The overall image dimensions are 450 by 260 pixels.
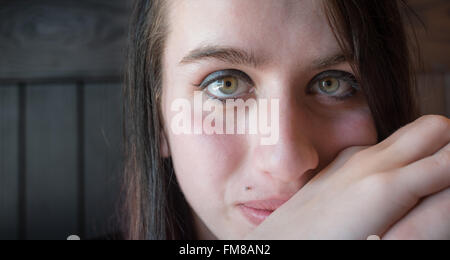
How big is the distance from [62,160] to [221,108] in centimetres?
24

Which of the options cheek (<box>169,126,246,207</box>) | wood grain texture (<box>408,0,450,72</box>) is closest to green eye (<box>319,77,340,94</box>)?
cheek (<box>169,126,246,207</box>)

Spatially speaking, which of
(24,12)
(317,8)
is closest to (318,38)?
(317,8)

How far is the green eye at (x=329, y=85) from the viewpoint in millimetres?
374

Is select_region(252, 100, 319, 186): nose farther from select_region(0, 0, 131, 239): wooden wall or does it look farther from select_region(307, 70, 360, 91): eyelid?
select_region(0, 0, 131, 239): wooden wall

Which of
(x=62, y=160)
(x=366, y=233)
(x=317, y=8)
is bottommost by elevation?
(x=366, y=233)

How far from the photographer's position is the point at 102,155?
58cm

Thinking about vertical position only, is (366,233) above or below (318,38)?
below

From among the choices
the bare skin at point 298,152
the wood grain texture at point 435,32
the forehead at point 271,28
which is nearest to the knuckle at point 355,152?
the bare skin at point 298,152

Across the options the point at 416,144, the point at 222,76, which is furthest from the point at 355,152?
the point at 222,76

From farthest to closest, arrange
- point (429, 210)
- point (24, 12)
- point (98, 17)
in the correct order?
1. point (98, 17)
2. point (24, 12)
3. point (429, 210)

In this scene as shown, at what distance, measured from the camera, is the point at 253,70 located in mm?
345

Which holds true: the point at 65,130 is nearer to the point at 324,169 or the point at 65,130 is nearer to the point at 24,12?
the point at 24,12

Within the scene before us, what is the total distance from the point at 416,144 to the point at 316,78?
0.12 meters

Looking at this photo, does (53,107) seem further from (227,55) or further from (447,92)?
(447,92)
